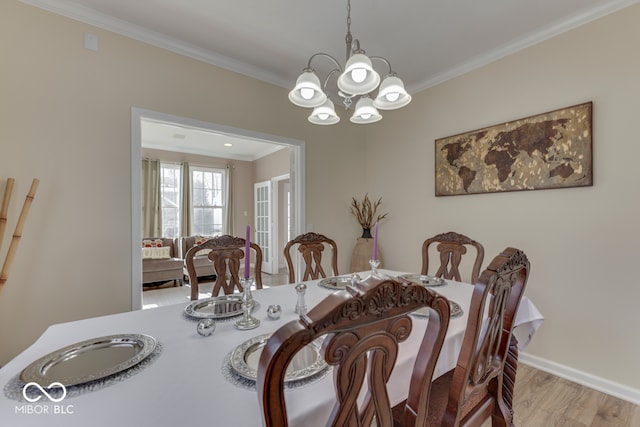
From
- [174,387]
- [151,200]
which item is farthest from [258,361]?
[151,200]

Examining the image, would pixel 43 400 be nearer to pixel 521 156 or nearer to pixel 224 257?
pixel 224 257

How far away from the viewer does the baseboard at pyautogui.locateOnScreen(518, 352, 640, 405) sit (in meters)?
1.83

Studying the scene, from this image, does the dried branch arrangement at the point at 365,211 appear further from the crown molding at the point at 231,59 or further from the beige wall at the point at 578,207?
the crown molding at the point at 231,59

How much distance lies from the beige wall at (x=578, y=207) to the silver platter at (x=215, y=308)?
228cm

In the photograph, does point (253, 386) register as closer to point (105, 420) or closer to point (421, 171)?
point (105, 420)

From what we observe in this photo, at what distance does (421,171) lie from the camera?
310 cm

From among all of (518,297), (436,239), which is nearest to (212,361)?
(518,297)

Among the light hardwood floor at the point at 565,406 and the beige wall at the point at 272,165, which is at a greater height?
Answer: the beige wall at the point at 272,165

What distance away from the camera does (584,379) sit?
6.59 ft

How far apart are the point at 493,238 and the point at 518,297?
169 cm

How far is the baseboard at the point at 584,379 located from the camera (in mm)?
1830

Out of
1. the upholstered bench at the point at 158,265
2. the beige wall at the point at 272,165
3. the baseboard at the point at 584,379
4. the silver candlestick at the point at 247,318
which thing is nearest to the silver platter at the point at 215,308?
the silver candlestick at the point at 247,318

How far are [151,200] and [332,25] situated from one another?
5085 millimetres

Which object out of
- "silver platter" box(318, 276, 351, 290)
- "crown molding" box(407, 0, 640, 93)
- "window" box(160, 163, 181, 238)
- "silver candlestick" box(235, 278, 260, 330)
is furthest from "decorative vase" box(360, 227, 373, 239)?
"window" box(160, 163, 181, 238)
